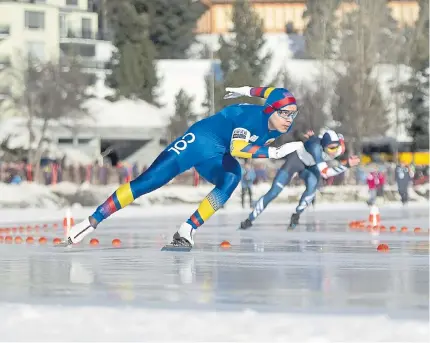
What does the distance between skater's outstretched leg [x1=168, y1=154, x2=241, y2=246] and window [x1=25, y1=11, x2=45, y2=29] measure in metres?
76.6

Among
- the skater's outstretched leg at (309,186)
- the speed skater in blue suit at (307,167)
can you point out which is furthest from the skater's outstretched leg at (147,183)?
the skater's outstretched leg at (309,186)

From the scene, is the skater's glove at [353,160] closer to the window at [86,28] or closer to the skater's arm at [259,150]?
the skater's arm at [259,150]

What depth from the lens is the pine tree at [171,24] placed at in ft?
310

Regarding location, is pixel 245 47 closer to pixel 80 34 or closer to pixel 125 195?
pixel 80 34

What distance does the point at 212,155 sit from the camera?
13.1 meters

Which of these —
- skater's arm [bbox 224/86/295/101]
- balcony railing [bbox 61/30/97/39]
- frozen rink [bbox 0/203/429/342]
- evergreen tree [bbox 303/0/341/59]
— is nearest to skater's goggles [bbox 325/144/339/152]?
frozen rink [bbox 0/203/429/342]

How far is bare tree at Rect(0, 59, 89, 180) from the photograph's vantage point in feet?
196

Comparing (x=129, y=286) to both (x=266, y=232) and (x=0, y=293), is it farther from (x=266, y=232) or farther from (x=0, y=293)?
(x=266, y=232)

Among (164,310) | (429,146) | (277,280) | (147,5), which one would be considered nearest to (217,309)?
(164,310)

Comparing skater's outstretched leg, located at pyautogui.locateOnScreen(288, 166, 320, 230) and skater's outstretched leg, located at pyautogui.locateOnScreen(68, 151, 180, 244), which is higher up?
skater's outstretched leg, located at pyautogui.locateOnScreen(68, 151, 180, 244)

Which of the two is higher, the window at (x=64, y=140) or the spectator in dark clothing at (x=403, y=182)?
the spectator in dark clothing at (x=403, y=182)

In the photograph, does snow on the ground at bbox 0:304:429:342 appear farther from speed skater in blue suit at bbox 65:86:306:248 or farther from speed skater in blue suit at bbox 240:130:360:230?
speed skater in blue suit at bbox 240:130:360:230

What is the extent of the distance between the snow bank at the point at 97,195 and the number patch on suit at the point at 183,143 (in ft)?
62.6

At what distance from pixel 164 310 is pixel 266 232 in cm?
1113
